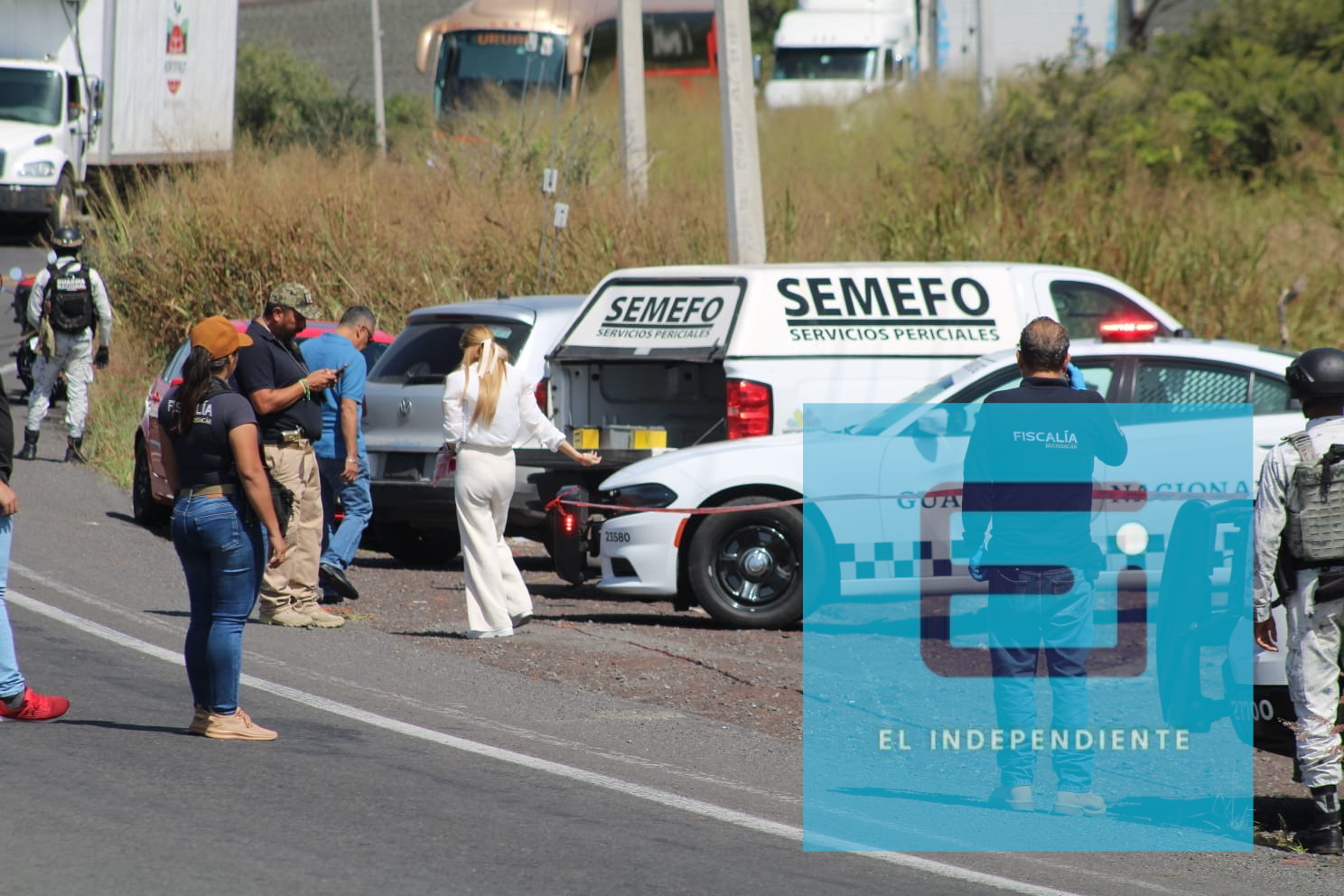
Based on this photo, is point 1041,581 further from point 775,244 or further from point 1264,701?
point 775,244

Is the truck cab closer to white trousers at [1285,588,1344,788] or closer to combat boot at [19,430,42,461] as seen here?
combat boot at [19,430,42,461]

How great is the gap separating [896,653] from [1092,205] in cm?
1233

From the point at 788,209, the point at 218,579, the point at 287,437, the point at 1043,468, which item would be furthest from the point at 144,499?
the point at 788,209

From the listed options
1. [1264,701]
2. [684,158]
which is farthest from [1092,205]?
[1264,701]

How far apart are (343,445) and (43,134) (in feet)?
61.1

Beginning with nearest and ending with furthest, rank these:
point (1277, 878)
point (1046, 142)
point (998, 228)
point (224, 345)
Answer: point (1277, 878)
point (224, 345)
point (998, 228)
point (1046, 142)

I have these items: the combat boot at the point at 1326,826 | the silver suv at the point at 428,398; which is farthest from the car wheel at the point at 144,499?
the combat boot at the point at 1326,826

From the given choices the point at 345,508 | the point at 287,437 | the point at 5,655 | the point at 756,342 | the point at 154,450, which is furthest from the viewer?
the point at 154,450

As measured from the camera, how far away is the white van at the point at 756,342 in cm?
1107

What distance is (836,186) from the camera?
2361 cm

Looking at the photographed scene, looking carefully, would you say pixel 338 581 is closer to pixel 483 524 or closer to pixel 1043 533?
pixel 483 524

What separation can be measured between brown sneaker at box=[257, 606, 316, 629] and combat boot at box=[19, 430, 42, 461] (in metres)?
6.55

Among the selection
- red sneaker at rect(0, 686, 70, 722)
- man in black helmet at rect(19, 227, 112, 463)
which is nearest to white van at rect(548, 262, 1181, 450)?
red sneaker at rect(0, 686, 70, 722)

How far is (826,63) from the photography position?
3691 cm
